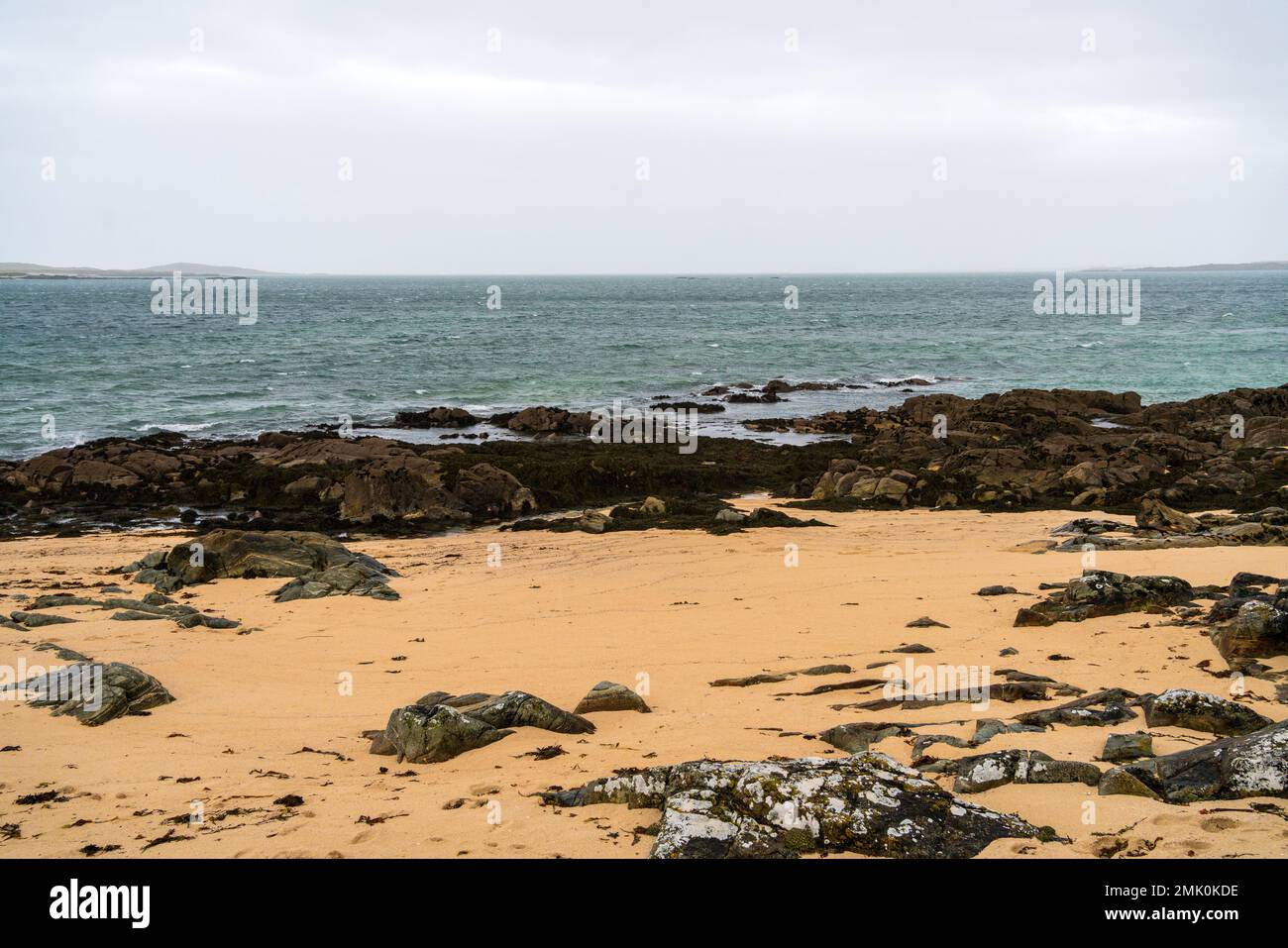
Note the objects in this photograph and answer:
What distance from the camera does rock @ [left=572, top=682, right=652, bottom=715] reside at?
781 cm

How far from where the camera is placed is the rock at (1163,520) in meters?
14.8

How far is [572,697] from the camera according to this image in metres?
8.50

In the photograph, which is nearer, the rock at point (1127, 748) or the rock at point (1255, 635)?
the rock at point (1127, 748)

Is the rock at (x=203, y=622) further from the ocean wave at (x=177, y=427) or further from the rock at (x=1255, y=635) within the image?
the ocean wave at (x=177, y=427)

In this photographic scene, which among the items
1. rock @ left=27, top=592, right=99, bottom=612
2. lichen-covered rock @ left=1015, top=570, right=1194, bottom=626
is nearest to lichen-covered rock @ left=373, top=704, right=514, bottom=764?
lichen-covered rock @ left=1015, top=570, right=1194, bottom=626

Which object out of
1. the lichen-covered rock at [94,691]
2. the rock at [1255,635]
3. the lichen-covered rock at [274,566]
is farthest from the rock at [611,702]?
the lichen-covered rock at [274,566]

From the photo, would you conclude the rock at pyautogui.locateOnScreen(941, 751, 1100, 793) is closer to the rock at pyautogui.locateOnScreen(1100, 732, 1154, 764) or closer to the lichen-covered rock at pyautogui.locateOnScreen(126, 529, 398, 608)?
the rock at pyautogui.locateOnScreen(1100, 732, 1154, 764)

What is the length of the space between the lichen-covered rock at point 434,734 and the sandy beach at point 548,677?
0.10 m

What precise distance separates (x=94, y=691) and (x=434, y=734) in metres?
3.29

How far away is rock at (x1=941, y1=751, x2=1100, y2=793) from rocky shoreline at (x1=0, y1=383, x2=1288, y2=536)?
13.4 metres

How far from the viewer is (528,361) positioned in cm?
5166

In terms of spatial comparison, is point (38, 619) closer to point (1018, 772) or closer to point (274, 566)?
point (274, 566)

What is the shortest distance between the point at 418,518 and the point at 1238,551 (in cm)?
1375
